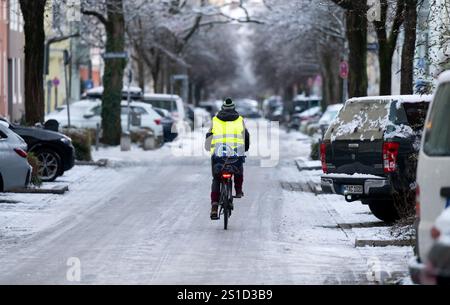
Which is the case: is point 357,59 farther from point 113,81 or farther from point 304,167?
point 113,81

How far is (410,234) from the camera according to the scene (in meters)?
15.6

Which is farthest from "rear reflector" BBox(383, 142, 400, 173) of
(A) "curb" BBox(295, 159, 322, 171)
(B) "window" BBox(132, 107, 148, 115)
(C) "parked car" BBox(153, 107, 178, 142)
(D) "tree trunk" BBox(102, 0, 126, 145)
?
(C) "parked car" BBox(153, 107, 178, 142)

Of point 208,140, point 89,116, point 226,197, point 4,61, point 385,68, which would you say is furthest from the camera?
point 4,61

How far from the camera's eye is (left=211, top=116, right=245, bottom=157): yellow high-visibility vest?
17.7 meters

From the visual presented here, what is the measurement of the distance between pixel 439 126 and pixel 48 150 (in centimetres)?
1634

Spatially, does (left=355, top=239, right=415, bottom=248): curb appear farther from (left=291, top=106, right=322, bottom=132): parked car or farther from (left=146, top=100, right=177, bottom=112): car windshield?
(left=291, top=106, right=322, bottom=132): parked car

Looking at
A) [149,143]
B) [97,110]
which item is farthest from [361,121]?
[97,110]

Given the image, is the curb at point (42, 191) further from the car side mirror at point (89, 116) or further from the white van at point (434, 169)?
the car side mirror at point (89, 116)

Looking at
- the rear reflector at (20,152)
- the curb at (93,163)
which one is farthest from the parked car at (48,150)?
the curb at (93,163)

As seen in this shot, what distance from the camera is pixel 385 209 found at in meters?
18.5

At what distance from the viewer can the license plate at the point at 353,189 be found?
1761cm

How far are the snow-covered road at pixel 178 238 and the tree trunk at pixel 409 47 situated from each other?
2.63 metres

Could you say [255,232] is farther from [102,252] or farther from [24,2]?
[24,2]

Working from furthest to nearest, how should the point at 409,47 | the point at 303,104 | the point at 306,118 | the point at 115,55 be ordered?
the point at 303,104 < the point at 306,118 < the point at 115,55 < the point at 409,47
